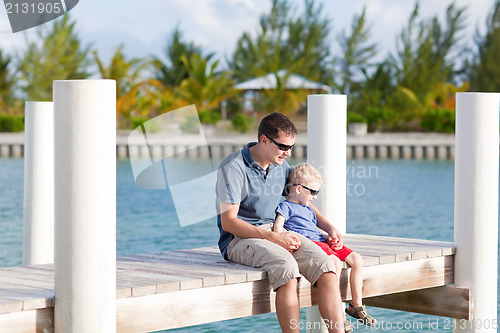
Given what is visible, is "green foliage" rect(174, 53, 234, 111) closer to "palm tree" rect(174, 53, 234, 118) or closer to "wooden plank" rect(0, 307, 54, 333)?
"palm tree" rect(174, 53, 234, 118)

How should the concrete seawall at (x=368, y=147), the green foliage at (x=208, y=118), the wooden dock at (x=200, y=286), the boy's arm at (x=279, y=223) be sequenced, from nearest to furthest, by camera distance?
1. the wooden dock at (x=200, y=286)
2. the boy's arm at (x=279, y=223)
3. the concrete seawall at (x=368, y=147)
4. the green foliage at (x=208, y=118)

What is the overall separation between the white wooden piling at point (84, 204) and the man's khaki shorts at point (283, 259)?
98cm

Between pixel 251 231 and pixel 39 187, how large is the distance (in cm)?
213

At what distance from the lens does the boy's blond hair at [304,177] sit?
4844mm

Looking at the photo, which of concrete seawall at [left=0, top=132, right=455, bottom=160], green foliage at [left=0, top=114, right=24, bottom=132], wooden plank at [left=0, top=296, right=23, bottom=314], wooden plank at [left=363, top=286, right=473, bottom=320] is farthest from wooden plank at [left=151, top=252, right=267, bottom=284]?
green foliage at [left=0, top=114, right=24, bottom=132]

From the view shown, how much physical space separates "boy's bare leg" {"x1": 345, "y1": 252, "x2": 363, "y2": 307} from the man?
1.31ft

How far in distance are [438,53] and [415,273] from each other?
43.5 meters

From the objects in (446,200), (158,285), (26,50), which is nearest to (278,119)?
(158,285)

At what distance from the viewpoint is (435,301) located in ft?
19.4

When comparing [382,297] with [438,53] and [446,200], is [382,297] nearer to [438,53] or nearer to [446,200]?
[446,200]

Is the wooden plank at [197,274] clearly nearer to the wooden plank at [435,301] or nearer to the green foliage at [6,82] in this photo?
the wooden plank at [435,301]

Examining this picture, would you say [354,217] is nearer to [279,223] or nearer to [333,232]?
[333,232]

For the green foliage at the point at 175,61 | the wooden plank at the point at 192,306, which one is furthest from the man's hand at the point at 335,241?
the green foliage at the point at 175,61

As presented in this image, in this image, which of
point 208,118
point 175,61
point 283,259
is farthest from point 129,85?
point 283,259
